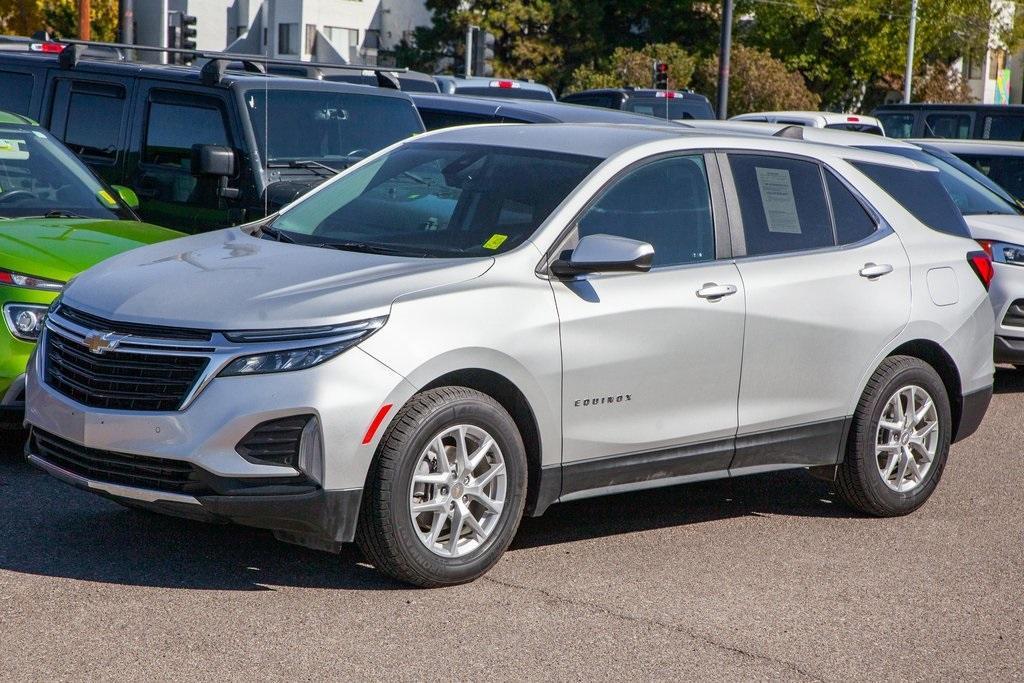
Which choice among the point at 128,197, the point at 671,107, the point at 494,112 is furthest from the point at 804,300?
the point at 671,107

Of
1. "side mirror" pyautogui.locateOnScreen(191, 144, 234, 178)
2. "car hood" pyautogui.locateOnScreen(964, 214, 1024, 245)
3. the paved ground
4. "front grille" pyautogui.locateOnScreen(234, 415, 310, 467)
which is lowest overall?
the paved ground

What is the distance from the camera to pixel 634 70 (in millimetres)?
46688

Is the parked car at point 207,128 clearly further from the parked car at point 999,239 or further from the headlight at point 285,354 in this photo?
the headlight at point 285,354

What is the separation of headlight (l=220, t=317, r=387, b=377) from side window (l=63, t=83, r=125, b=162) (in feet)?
20.3

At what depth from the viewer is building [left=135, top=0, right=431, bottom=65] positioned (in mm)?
56375

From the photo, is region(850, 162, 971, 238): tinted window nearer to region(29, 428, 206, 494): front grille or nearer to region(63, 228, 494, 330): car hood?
region(63, 228, 494, 330): car hood

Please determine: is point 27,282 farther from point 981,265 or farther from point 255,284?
point 981,265

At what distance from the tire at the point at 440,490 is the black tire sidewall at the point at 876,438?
1.95 meters

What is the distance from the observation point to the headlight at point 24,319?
677cm

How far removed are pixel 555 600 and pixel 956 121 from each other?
17.8m

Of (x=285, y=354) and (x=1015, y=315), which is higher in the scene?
(x=285, y=354)

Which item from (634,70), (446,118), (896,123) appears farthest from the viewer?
(634,70)

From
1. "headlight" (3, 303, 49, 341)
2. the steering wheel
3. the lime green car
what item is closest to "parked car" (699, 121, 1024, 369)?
the lime green car

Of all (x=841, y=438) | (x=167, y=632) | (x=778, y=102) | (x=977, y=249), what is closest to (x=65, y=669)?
(x=167, y=632)
